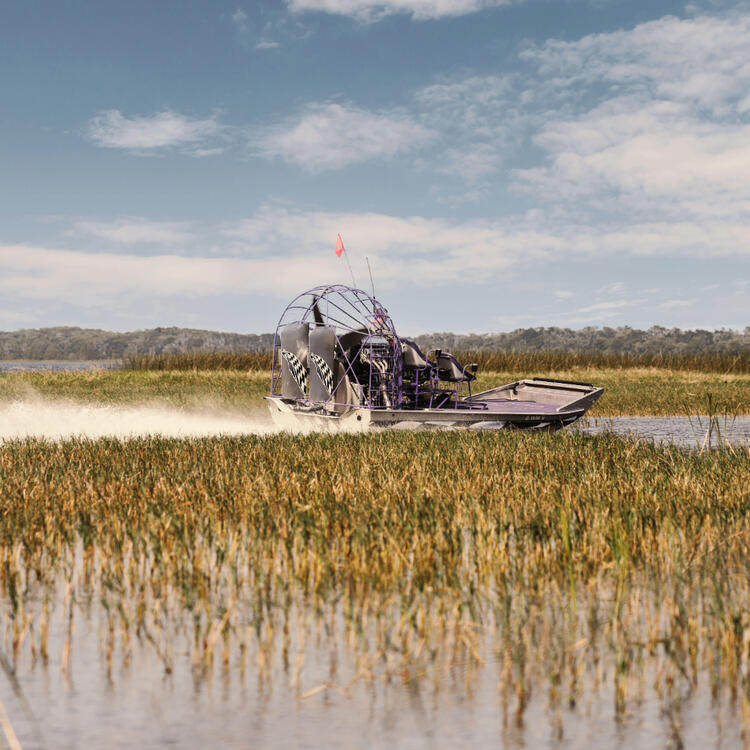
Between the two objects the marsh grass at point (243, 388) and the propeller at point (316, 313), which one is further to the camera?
the marsh grass at point (243, 388)

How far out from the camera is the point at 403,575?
16.0ft

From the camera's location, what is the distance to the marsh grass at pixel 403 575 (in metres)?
3.70

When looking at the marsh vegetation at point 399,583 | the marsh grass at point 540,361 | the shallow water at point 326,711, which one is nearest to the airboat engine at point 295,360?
the marsh vegetation at point 399,583

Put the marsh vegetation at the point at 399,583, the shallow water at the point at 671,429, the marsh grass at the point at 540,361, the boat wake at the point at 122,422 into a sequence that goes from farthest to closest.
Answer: the marsh grass at the point at 540,361, the boat wake at the point at 122,422, the shallow water at the point at 671,429, the marsh vegetation at the point at 399,583

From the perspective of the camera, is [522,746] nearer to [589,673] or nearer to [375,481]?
[589,673]

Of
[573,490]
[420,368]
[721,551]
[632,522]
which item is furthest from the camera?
[420,368]

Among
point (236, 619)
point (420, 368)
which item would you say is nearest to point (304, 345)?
point (420, 368)

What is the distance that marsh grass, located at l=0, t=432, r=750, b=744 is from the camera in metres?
3.70

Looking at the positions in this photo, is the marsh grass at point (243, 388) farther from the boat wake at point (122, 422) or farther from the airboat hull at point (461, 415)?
the airboat hull at point (461, 415)

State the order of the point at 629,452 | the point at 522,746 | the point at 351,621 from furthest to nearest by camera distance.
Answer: the point at 629,452, the point at 351,621, the point at 522,746

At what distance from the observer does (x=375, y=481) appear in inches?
322

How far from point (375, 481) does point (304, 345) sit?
7.91 m

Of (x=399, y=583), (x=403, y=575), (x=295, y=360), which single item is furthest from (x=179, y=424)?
(x=399, y=583)

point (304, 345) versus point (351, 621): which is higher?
point (304, 345)
